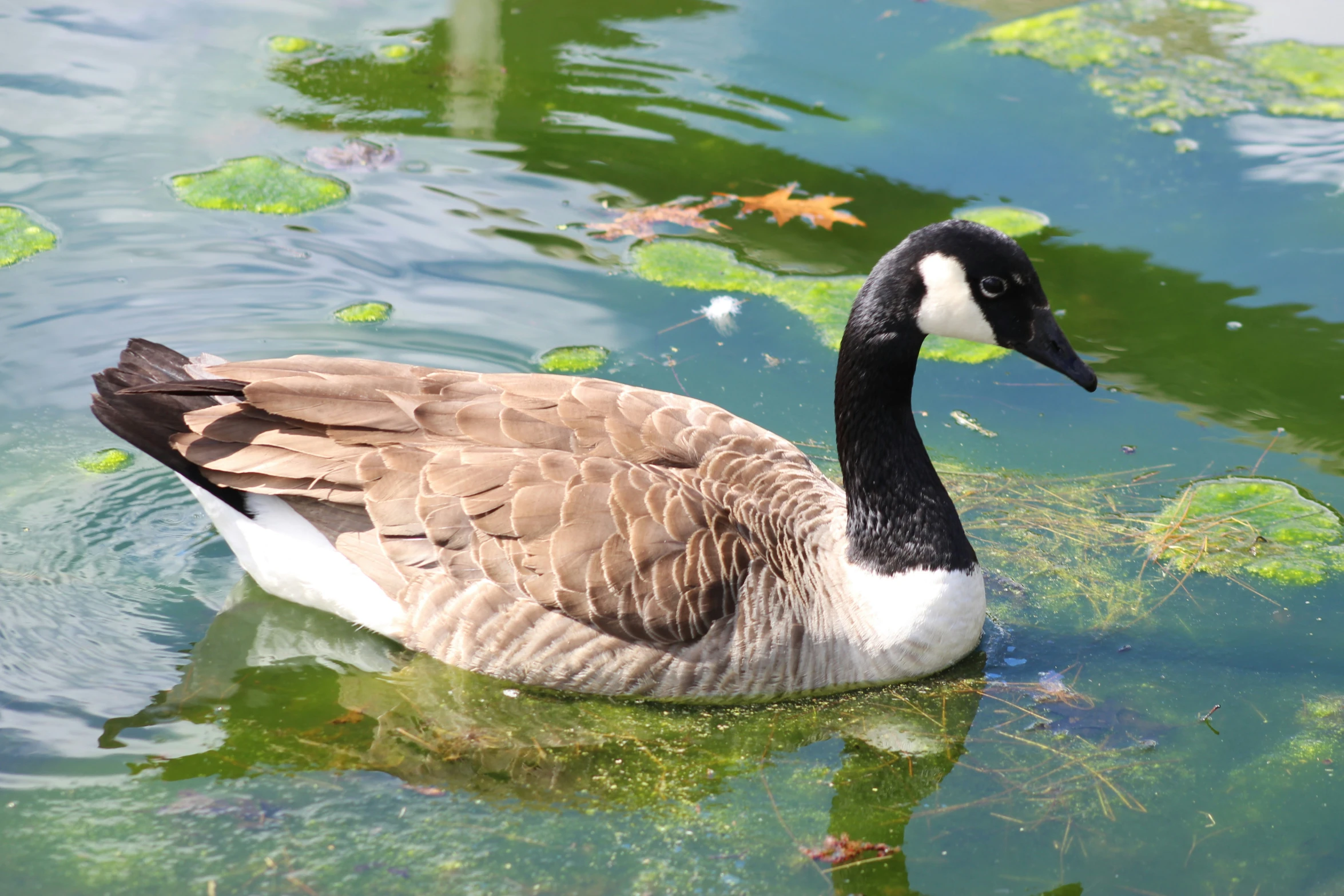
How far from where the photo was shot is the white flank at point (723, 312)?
23.3 ft

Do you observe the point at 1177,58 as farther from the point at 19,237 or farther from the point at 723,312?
the point at 19,237

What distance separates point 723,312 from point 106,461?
3.26 meters

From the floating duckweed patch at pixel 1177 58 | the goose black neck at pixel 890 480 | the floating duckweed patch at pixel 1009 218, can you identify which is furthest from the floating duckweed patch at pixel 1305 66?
the goose black neck at pixel 890 480

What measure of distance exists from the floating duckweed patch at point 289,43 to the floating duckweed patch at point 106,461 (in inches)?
183

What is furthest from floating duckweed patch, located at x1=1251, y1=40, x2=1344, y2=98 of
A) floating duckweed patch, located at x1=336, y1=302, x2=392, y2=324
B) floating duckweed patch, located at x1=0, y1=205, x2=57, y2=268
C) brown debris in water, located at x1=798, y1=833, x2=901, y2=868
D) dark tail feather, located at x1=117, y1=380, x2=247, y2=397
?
floating duckweed patch, located at x1=0, y1=205, x2=57, y2=268

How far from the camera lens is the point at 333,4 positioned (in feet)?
33.4

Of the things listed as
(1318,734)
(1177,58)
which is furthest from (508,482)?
(1177,58)

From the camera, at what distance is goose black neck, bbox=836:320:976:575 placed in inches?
189

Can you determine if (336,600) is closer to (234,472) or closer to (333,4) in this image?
(234,472)

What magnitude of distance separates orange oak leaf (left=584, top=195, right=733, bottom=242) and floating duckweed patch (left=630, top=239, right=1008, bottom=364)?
0.15m

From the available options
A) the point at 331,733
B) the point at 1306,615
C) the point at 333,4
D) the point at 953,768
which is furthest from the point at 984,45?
the point at 331,733

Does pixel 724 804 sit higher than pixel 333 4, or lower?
lower

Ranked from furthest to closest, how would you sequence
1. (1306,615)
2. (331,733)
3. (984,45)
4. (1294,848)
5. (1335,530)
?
(984,45) < (1335,530) < (1306,615) < (331,733) < (1294,848)

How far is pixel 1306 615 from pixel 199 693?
175 inches
